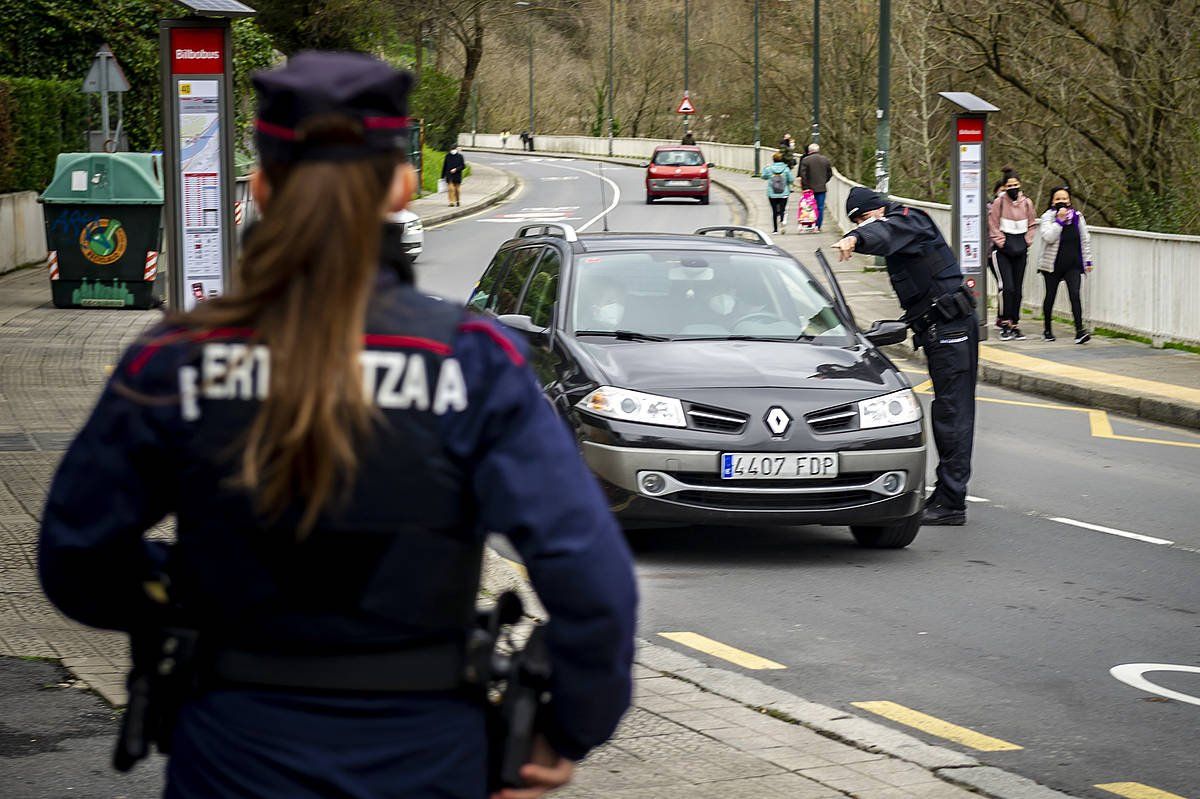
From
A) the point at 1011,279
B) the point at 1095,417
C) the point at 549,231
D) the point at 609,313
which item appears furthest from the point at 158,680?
the point at 1011,279

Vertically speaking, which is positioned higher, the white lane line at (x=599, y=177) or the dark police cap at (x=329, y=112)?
the white lane line at (x=599, y=177)

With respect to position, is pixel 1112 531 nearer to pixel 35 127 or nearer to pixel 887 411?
pixel 887 411

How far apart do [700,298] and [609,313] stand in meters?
0.53

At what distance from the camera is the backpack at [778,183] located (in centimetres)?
3931

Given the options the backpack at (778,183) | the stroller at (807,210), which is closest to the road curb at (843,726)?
the backpack at (778,183)

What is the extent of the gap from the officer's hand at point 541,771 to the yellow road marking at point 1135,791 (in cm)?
335

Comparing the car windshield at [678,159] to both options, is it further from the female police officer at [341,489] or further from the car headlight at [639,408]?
the female police officer at [341,489]

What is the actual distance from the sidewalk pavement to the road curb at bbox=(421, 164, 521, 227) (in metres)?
21.6

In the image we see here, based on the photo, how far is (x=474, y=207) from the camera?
51219mm

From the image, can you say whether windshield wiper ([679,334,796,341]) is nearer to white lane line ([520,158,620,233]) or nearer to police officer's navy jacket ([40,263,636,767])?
police officer's navy jacket ([40,263,636,767])

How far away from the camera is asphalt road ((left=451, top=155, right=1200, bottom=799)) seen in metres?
6.12

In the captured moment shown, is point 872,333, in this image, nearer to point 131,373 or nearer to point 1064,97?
point 131,373

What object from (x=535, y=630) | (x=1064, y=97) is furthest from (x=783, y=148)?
(x=535, y=630)

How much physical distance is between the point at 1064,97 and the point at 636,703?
1056 inches
